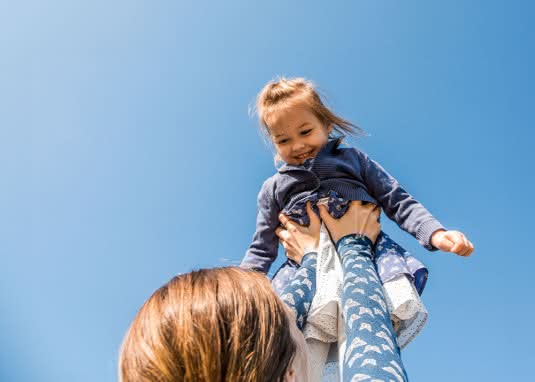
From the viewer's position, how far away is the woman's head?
256 cm

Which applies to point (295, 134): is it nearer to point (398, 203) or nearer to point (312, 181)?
point (312, 181)

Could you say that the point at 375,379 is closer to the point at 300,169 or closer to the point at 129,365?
the point at 129,365

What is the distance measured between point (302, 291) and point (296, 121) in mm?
1105

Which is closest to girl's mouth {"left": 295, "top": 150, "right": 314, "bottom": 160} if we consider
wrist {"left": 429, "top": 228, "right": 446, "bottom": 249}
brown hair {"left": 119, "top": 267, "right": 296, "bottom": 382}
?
wrist {"left": 429, "top": 228, "right": 446, "bottom": 249}

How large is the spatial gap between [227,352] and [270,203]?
1.72m

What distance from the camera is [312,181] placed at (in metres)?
2.47

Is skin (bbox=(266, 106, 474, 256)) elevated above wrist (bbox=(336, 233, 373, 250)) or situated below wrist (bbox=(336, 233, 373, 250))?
above

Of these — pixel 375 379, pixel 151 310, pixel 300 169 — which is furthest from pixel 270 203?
pixel 151 310

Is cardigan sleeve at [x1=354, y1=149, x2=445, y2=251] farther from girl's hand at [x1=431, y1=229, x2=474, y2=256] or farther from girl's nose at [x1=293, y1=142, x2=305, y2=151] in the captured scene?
girl's nose at [x1=293, y1=142, x2=305, y2=151]

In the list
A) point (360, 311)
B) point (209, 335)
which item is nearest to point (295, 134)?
point (360, 311)

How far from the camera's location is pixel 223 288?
101 centimetres

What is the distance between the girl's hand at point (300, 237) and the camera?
2.28m

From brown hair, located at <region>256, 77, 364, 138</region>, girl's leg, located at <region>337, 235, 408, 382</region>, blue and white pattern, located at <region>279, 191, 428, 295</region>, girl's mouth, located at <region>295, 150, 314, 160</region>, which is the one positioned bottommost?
girl's leg, located at <region>337, 235, 408, 382</region>

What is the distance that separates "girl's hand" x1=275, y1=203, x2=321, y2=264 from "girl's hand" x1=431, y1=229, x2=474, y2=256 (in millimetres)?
604
